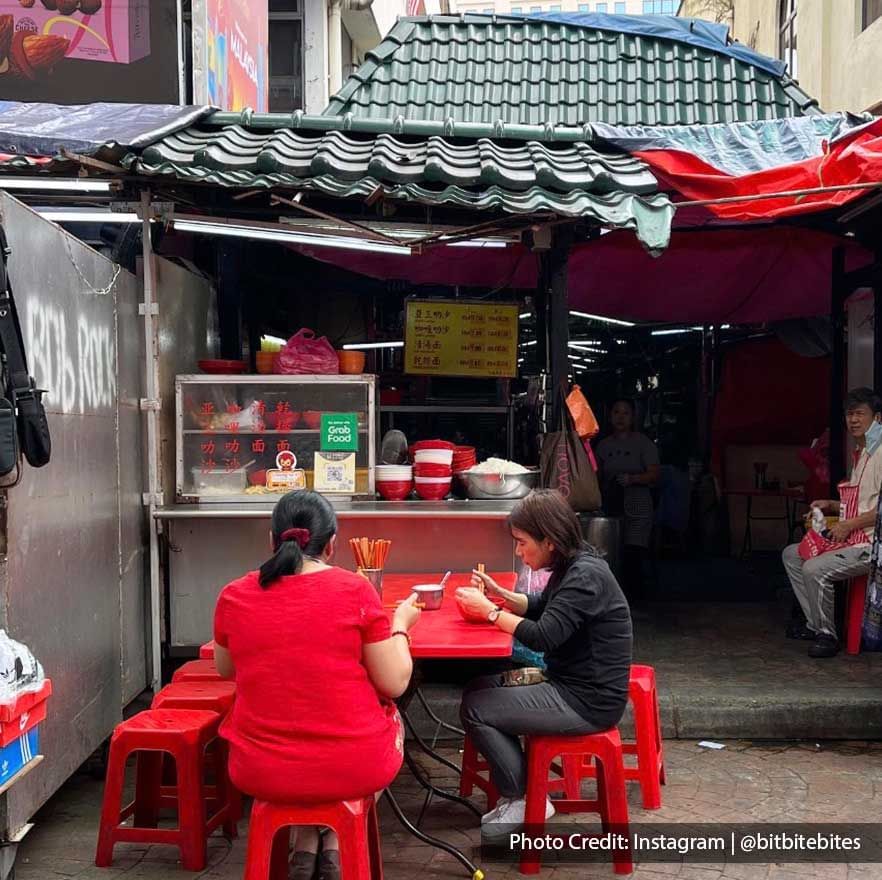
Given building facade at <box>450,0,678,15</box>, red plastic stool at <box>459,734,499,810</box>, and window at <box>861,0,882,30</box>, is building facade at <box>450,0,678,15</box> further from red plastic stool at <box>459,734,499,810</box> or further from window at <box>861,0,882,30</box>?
red plastic stool at <box>459,734,499,810</box>

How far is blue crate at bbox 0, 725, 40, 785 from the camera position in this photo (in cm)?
362

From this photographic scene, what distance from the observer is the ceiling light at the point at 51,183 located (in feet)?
18.9

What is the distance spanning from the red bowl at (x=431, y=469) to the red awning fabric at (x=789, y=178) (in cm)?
232

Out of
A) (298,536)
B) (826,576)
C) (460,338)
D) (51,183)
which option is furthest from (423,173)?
(826,576)

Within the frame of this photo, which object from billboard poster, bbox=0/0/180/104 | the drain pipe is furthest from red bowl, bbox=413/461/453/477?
the drain pipe

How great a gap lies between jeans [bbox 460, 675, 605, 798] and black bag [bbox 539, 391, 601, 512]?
259 centimetres

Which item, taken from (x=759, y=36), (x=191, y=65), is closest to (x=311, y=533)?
(x=191, y=65)

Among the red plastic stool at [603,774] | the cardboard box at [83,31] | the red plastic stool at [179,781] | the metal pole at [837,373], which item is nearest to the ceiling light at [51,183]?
the red plastic stool at [179,781]

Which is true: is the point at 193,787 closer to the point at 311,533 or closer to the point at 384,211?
the point at 311,533

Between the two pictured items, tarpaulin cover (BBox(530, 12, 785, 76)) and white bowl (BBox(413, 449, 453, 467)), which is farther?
tarpaulin cover (BBox(530, 12, 785, 76))

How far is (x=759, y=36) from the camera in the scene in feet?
72.9

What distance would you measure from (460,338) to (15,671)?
5008 millimetres

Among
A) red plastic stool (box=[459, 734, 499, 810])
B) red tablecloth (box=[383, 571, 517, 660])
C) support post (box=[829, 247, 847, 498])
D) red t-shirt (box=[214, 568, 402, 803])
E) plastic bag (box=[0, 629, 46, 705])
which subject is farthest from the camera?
support post (box=[829, 247, 847, 498])

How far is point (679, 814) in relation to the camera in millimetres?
4730
